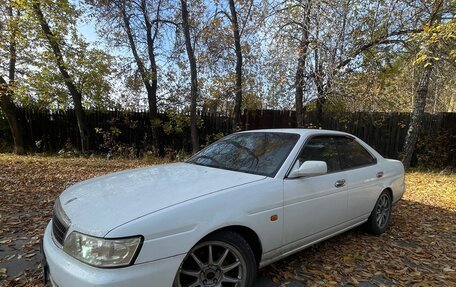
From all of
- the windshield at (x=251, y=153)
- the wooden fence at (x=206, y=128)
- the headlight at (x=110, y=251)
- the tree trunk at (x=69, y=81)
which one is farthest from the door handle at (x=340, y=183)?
the tree trunk at (x=69, y=81)

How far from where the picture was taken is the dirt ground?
3.29 metres

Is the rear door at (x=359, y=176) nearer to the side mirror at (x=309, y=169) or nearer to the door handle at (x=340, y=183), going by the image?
the door handle at (x=340, y=183)

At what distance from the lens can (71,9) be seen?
1206 cm

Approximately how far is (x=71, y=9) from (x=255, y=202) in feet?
41.4

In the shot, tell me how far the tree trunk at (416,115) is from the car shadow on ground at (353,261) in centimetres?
728

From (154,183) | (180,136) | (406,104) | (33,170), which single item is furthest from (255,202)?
(406,104)

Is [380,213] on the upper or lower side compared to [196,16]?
lower

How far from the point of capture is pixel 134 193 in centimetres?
266

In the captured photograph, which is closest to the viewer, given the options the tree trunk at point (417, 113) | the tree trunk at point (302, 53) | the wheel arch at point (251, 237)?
the wheel arch at point (251, 237)

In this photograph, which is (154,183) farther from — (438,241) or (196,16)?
(196,16)

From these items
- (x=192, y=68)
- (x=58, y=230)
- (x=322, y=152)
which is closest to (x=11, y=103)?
(x=192, y=68)

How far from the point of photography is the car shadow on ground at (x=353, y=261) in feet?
10.6

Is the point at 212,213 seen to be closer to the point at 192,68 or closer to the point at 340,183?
the point at 340,183

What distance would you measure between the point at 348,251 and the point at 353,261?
265 mm
